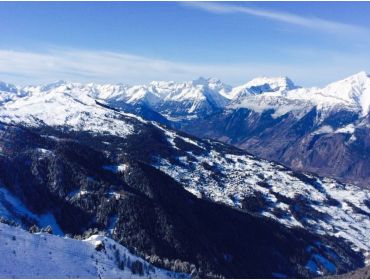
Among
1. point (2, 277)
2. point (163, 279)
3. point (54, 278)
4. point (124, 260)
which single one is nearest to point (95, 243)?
point (124, 260)

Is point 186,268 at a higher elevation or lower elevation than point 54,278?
lower

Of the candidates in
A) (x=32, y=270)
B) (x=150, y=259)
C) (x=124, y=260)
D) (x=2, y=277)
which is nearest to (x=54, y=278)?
(x=32, y=270)

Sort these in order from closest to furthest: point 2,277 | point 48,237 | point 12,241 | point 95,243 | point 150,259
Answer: point 2,277 < point 12,241 < point 48,237 < point 95,243 < point 150,259

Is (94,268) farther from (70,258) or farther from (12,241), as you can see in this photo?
(12,241)

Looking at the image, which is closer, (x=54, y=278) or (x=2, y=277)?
(x=2, y=277)

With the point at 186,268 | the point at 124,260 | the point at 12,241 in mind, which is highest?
the point at 12,241

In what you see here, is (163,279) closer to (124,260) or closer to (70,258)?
(124,260)

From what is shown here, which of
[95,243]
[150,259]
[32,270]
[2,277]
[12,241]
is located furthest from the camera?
[150,259]
